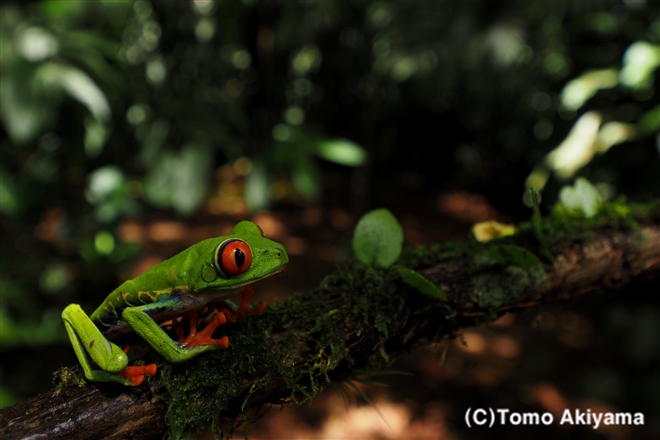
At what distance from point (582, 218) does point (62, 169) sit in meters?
3.45

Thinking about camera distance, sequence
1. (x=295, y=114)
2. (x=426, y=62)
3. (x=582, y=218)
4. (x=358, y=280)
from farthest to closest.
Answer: (x=295, y=114), (x=426, y=62), (x=582, y=218), (x=358, y=280)

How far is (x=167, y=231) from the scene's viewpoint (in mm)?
6828

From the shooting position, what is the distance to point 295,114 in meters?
8.19

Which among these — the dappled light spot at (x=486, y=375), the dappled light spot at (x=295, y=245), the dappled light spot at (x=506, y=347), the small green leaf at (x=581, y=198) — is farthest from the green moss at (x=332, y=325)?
the dappled light spot at (x=295, y=245)

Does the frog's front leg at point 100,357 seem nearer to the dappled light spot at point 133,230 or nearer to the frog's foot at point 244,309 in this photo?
the frog's foot at point 244,309

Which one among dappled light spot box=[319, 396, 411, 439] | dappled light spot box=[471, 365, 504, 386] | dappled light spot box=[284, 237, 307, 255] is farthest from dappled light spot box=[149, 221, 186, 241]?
dappled light spot box=[471, 365, 504, 386]

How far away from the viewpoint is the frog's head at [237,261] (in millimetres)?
1276

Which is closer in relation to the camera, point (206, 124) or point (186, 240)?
point (206, 124)

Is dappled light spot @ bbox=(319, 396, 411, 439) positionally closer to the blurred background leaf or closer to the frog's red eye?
the blurred background leaf

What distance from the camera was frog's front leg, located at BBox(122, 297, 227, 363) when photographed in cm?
121

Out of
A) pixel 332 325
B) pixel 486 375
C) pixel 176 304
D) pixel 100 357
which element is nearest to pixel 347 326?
pixel 332 325

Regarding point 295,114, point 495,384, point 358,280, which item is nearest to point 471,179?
point 295,114

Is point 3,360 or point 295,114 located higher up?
point 295,114

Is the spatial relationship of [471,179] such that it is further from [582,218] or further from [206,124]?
[582,218]
